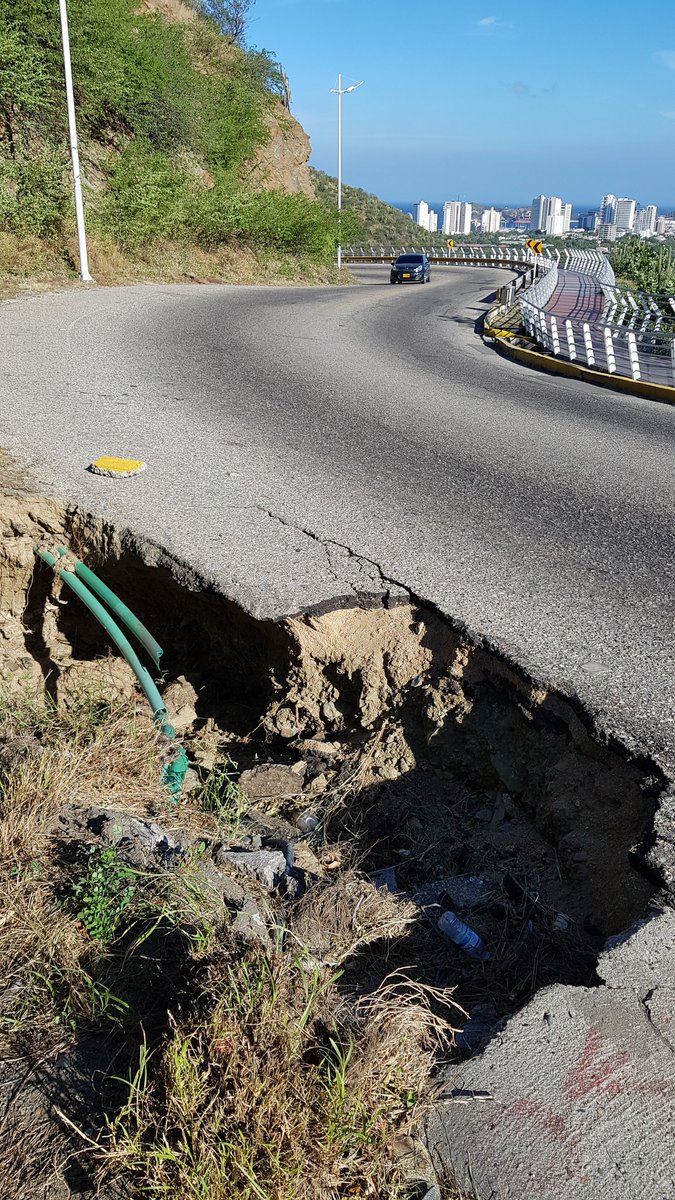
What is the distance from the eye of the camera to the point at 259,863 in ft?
10.7

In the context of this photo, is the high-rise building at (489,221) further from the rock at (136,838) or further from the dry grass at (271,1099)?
the dry grass at (271,1099)

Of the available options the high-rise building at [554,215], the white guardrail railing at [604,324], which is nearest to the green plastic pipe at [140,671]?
the white guardrail railing at [604,324]

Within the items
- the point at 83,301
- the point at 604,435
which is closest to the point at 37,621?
the point at 604,435

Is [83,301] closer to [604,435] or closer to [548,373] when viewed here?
[548,373]

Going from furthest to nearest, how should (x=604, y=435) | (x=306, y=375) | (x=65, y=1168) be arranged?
(x=306, y=375) < (x=604, y=435) < (x=65, y=1168)

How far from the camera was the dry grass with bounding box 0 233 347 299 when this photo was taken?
17.0 metres

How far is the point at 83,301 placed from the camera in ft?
50.1

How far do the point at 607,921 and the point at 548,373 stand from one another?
35.2 feet

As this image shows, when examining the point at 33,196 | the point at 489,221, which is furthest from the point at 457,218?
the point at 33,196

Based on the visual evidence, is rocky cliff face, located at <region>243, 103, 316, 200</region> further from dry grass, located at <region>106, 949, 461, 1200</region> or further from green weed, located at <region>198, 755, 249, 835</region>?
dry grass, located at <region>106, 949, 461, 1200</region>

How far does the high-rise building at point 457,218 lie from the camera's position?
14800cm

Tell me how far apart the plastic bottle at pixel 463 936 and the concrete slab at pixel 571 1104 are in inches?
24.1

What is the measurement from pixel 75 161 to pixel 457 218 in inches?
5739

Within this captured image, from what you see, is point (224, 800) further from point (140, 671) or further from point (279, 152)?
point (279, 152)
